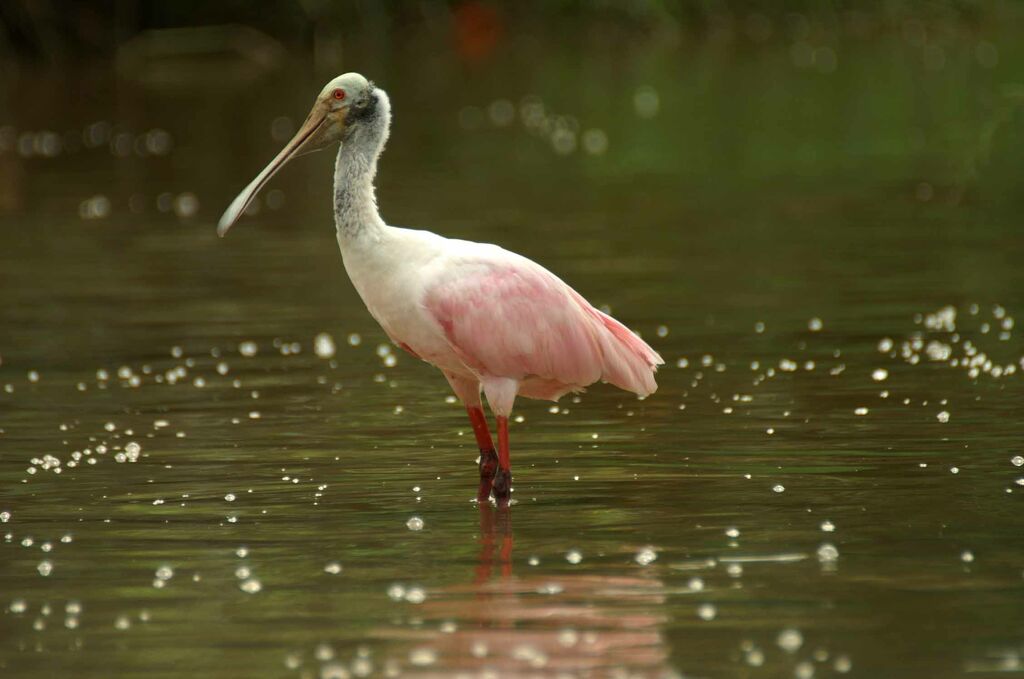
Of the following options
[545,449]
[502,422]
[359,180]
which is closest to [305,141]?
[359,180]

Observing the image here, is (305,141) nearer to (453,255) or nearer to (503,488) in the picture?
(453,255)

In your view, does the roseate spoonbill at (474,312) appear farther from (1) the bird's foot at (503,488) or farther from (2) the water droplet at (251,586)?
(2) the water droplet at (251,586)

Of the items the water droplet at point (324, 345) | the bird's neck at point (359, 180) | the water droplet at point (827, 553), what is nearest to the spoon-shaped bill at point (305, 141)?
the bird's neck at point (359, 180)

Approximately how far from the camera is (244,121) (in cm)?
3266

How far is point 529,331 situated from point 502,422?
419mm

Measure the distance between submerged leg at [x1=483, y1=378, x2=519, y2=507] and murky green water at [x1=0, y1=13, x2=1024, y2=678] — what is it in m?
0.15

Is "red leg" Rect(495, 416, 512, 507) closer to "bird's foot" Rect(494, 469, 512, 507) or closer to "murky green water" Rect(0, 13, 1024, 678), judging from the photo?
"bird's foot" Rect(494, 469, 512, 507)

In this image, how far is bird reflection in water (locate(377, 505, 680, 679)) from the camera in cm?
680

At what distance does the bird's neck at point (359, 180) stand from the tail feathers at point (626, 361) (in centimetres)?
112

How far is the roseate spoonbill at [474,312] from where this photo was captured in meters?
9.45

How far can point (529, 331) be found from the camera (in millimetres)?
9633

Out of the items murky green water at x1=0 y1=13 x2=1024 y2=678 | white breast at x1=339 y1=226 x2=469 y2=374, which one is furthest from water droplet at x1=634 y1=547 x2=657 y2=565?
white breast at x1=339 y1=226 x2=469 y2=374

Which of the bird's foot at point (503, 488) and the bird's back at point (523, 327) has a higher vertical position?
the bird's back at point (523, 327)

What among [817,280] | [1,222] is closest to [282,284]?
[817,280]
